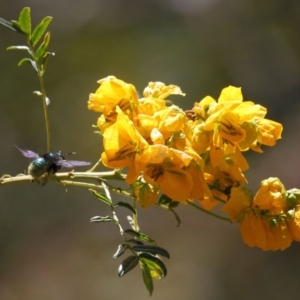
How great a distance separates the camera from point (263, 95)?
282cm

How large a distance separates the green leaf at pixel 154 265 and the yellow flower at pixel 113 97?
0.62 feet

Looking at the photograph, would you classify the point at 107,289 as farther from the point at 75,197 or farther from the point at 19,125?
the point at 19,125

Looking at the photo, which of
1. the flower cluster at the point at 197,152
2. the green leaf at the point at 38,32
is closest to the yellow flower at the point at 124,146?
the flower cluster at the point at 197,152

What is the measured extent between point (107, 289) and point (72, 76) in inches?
37.6

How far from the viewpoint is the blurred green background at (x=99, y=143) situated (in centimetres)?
253

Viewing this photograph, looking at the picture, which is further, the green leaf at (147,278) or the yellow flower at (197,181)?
the green leaf at (147,278)

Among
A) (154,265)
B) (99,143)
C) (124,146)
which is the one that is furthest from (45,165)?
(99,143)

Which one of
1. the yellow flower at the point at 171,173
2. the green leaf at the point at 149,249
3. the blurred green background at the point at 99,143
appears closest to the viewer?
Answer: the yellow flower at the point at 171,173

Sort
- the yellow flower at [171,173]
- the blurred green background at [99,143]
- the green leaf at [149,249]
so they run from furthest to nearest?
the blurred green background at [99,143], the green leaf at [149,249], the yellow flower at [171,173]

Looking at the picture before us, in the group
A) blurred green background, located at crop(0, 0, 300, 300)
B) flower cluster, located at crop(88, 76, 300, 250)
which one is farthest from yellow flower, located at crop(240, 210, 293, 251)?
blurred green background, located at crop(0, 0, 300, 300)

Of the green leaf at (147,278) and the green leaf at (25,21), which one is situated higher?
the green leaf at (25,21)

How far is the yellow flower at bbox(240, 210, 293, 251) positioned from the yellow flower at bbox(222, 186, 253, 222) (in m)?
0.01

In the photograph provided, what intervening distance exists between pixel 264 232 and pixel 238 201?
50 mm

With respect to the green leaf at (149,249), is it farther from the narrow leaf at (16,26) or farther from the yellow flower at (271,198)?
the narrow leaf at (16,26)
